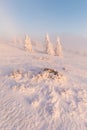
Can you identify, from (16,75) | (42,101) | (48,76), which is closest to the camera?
(42,101)

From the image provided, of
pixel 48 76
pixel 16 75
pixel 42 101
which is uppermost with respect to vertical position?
pixel 16 75

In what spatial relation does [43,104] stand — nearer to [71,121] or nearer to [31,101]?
[31,101]

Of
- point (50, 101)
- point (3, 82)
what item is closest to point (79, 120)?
point (50, 101)

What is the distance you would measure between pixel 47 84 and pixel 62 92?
2.57 metres

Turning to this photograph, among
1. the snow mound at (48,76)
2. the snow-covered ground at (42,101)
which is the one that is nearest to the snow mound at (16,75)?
the snow-covered ground at (42,101)

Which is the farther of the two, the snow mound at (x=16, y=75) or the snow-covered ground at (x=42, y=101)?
the snow mound at (x=16, y=75)

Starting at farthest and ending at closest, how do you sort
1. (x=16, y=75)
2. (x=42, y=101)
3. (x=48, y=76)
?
1. (x=48, y=76)
2. (x=16, y=75)
3. (x=42, y=101)

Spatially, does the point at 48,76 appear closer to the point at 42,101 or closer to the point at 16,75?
the point at 16,75

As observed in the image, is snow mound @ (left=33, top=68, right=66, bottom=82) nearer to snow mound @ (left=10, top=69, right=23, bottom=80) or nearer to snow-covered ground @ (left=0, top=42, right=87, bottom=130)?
snow-covered ground @ (left=0, top=42, right=87, bottom=130)

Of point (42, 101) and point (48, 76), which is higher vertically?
point (48, 76)

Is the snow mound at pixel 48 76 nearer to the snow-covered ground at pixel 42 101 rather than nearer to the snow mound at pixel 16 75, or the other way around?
the snow-covered ground at pixel 42 101

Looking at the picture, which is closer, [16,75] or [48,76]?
[16,75]

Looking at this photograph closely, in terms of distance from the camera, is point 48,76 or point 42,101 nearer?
point 42,101

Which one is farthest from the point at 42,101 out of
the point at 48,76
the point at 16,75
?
the point at 16,75
